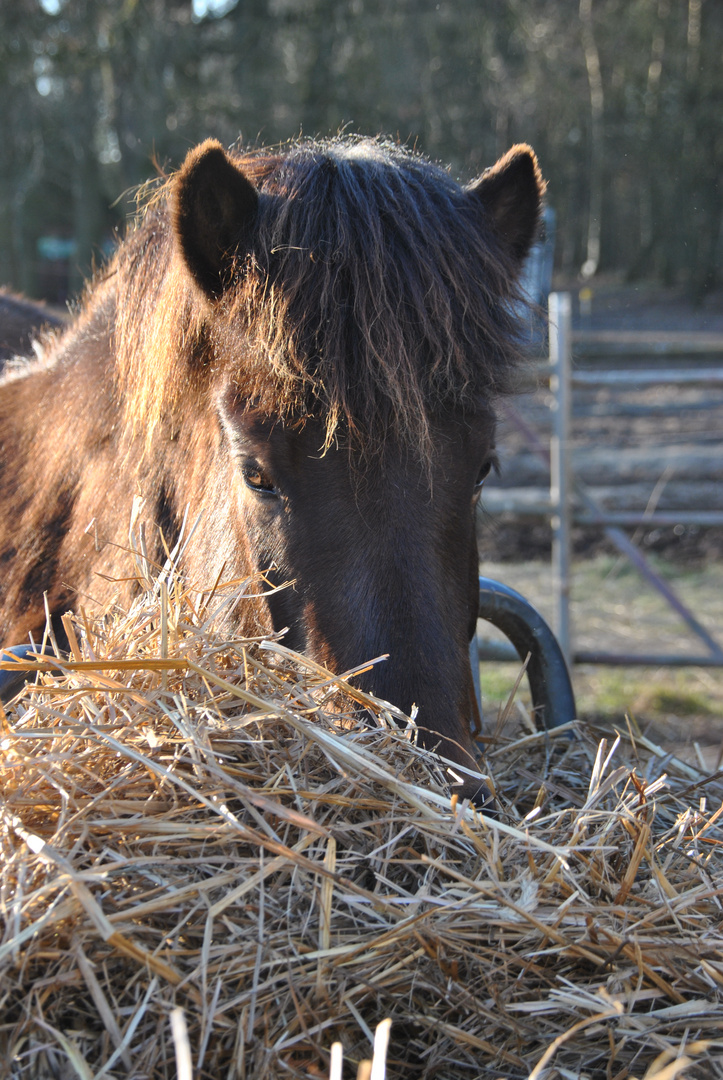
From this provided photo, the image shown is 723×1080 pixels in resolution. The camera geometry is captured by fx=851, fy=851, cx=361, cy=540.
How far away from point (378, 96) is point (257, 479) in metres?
20.2

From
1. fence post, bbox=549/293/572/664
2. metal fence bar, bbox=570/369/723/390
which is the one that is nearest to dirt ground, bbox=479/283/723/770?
fence post, bbox=549/293/572/664

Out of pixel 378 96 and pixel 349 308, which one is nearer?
pixel 349 308

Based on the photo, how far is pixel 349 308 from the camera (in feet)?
5.44

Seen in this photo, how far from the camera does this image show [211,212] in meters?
1.77

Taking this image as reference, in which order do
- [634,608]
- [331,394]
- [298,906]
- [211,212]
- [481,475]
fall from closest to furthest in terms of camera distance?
[298,906], [331,394], [211,212], [481,475], [634,608]

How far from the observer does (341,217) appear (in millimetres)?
1712

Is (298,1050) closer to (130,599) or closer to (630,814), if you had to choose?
(630,814)

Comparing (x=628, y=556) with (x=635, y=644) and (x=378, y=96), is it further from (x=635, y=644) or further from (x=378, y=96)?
(x=378, y=96)

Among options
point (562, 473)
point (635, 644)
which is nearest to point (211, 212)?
point (562, 473)

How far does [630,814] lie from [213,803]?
670mm

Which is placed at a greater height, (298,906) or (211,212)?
(211,212)

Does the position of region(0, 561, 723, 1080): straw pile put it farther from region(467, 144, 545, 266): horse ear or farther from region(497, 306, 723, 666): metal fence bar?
region(497, 306, 723, 666): metal fence bar

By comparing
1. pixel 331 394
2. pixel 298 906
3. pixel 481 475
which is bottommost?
pixel 298 906

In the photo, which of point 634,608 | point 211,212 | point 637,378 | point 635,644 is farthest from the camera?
point 634,608
